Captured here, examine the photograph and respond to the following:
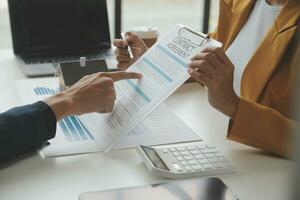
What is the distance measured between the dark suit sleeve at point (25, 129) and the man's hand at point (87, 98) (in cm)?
4

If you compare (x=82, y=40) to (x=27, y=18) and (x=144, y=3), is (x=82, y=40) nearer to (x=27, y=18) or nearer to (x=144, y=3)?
(x=27, y=18)

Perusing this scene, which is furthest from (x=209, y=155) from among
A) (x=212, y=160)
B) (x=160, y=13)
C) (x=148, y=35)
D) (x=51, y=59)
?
(x=160, y=13)

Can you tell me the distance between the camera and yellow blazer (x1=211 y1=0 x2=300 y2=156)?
1.03 m

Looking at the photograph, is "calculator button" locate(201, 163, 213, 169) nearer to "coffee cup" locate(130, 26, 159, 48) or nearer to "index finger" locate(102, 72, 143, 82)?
"index finger" locate(102, 72, 143, 82)

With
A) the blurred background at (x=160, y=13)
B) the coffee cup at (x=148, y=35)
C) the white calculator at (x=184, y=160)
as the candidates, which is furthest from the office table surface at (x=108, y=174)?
the blurred background at (x=160, y=13)

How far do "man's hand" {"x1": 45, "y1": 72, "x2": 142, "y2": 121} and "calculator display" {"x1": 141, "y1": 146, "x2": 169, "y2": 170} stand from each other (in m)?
0.18

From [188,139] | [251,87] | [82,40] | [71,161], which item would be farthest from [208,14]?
[71,161]

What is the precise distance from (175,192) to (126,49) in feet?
2.31

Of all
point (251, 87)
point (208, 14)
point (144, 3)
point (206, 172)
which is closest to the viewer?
point (206, 172)

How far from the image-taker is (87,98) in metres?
1.06

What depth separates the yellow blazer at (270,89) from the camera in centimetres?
103

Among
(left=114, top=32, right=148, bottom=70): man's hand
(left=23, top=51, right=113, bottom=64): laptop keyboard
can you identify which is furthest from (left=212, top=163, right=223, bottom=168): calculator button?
(left=23, top=51, right=113, bottom=64): laptop keyboard

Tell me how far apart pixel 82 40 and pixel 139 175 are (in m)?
0.98

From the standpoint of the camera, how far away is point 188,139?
3.52 ft
